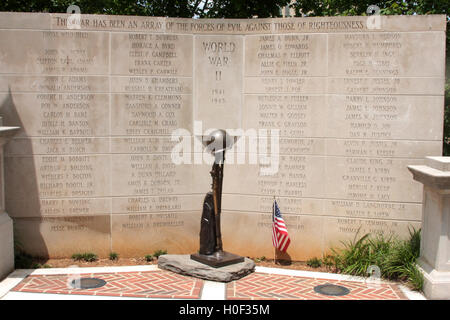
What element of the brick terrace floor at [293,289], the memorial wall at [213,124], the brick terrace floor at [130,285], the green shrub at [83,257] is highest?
the memorial wall at [213,124]

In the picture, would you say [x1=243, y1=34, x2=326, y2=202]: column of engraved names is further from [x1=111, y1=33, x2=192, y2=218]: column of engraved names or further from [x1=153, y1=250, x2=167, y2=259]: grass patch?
[x1=153, y1=250, x2=167, y2=259]: grass patch

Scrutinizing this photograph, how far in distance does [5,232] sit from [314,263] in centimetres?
505

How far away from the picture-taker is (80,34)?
8.02m

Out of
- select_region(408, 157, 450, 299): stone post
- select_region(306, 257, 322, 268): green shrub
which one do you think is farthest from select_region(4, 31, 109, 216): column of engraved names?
select_region(408, 157, 450, 299): stone post

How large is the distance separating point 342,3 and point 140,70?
→ 282 inches

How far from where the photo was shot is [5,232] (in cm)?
714

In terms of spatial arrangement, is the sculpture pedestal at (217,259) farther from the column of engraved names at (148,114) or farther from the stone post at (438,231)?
the stone post at (438,231)

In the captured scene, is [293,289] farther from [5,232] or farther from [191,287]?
Result: [5,232]

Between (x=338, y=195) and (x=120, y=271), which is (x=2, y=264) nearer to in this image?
(x=120, y=271)

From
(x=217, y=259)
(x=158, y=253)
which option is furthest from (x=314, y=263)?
(x=158, y=253)

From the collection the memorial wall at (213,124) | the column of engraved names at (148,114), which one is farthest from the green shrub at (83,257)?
the column of engraved names at (148,114)

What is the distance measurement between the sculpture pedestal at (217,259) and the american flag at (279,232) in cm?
75

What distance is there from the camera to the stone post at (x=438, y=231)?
630cm

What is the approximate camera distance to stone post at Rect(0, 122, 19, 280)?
23.0 feet
